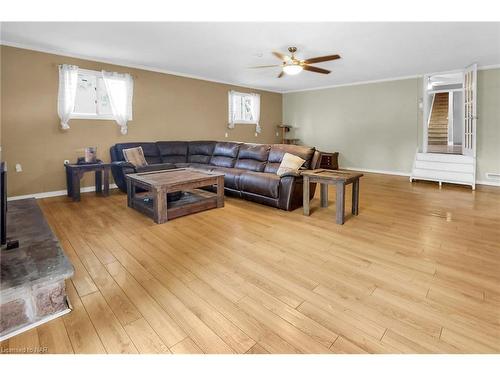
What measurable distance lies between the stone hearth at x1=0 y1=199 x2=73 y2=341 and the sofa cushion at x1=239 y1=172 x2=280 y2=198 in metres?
2.62

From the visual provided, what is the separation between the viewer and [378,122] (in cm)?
716

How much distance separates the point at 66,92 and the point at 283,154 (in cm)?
381

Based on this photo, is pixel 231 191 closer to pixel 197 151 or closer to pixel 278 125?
pixel 197 151

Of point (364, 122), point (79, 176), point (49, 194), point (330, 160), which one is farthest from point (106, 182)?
point (364, 122)

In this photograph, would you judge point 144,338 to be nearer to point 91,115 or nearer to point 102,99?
point 91,115

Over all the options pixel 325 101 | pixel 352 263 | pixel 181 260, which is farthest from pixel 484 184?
pixel 181 260

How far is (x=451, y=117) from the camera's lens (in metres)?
10.1

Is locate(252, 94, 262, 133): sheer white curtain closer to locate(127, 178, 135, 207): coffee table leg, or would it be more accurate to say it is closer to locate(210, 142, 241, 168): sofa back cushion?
locate(210, 142, 241, 168): sofa back cushion

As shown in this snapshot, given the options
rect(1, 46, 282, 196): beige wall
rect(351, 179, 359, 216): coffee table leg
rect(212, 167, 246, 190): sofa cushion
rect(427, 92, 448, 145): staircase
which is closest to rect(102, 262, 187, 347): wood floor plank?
rect(212, 167, 246, 190): sofa cushion

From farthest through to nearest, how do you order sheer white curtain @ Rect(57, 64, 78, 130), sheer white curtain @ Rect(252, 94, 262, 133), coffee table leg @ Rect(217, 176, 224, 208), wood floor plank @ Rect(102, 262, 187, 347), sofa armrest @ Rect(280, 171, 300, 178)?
sheer white curtain @ Rect(252, 94, 262, 133) → sheer white curtain @ Rect(57, 64, 78, 130) → coffee table leg @ Rect(217, 176, 224, 208) → sofa armrest @ Rect(280, 171, 300, 178) → wood floor plank @ Rect(102, 262, 187, 347)

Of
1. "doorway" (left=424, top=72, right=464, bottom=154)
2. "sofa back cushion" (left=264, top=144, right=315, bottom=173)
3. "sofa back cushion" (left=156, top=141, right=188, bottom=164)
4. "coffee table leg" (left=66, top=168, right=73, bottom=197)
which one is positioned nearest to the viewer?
"sofa back cushion" (left=264, top=144, right=315, bottom=173)

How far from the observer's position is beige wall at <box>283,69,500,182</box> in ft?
18.6

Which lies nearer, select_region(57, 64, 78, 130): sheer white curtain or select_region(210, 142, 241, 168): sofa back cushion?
select_region(57, 64, 78, 130): sheer white curtain

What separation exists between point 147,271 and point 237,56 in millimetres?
4053
